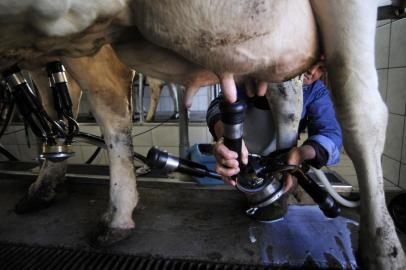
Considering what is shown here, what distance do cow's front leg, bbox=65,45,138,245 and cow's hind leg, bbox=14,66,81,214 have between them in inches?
13.0

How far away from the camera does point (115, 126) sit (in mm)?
862

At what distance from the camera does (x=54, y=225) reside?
906 mm

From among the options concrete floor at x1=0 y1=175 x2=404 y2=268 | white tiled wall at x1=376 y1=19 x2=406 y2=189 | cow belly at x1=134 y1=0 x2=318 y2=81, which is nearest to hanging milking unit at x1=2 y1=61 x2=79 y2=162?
concrete floor at x1=0 y1=175 x2=404 y2=268

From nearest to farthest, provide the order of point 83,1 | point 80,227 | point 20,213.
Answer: point 83,1 < point 80,227 < point 20,213

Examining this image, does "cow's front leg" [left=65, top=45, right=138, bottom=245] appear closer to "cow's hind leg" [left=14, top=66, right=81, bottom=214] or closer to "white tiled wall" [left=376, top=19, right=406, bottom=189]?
"cow's hind leg" [left=14, top=66, right=81, bottom=214]

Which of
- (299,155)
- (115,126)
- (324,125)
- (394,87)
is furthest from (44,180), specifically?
(394,87)

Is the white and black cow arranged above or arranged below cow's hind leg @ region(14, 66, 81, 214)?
above

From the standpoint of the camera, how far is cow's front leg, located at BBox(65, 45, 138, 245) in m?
0.81

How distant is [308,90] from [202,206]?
0.54m

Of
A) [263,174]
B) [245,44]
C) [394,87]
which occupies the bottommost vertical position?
Result: [263,174]

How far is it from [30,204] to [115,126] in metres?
0.46

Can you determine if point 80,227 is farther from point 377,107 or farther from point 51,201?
point 377,107

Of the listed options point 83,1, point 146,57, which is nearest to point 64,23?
point 83,1

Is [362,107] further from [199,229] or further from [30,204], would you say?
[30,204]
